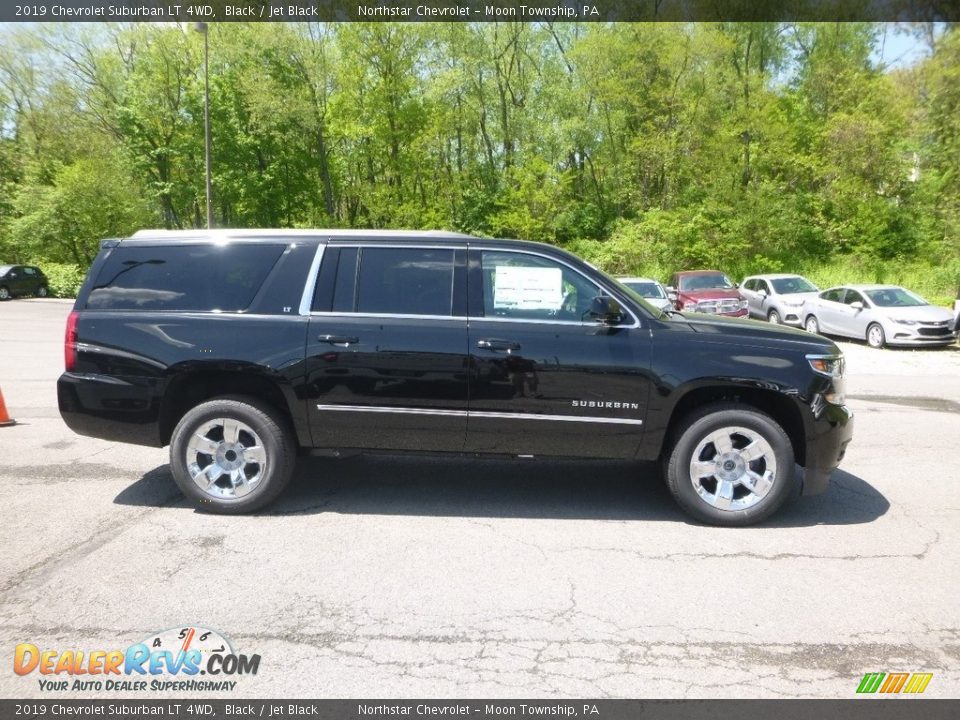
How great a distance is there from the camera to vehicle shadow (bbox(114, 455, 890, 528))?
5.19 meters

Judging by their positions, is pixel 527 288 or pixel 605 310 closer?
pixel 605 310

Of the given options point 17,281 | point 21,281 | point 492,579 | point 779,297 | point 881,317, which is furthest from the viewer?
point 21,281

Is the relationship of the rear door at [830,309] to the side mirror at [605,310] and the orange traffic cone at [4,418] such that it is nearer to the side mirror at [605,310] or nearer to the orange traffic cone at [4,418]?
the side mirror at [605,310]

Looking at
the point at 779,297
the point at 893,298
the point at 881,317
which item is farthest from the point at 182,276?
the point at 779,297

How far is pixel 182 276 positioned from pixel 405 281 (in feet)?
5.31

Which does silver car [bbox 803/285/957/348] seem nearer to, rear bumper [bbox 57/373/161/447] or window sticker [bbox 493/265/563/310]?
window sticker [bbox 493/265/563/310]

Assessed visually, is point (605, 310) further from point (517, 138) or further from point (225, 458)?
point (517, 138)

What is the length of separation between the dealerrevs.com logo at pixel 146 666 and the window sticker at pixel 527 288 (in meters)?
2.77

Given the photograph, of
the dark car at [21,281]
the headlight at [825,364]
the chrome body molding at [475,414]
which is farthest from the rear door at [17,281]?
the headlight at [825,364]

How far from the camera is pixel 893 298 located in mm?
18125

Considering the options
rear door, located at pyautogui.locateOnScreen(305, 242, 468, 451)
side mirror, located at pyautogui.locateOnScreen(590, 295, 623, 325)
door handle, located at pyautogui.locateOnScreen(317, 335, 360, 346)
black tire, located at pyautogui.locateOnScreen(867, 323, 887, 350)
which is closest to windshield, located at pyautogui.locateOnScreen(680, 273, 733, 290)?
black tire, located at pyautogui.locateOnScreen(867, 323, 887, 350)
